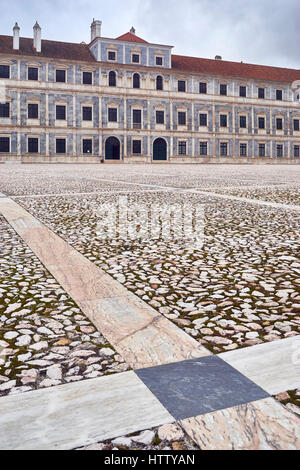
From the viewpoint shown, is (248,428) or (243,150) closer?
(248,428)

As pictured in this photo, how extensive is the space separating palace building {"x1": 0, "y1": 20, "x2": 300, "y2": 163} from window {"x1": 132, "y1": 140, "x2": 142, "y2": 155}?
0.10m

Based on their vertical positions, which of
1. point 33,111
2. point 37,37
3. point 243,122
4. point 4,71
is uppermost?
point 37,37

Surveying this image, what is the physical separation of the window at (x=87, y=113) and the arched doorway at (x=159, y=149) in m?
6.94

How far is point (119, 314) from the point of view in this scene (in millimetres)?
2375

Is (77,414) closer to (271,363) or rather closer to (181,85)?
(271,363)

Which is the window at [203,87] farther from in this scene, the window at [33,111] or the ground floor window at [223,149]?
the window at [33,111]

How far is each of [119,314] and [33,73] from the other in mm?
41764

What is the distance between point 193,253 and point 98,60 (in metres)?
42.0

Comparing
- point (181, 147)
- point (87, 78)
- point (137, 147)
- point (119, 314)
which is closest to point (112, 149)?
point (137, 147)

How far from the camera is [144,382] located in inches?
64.5

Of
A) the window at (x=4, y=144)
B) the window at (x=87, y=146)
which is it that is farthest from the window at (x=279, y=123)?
the window at (x=4, y=144)

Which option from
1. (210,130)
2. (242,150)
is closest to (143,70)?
(210,130)

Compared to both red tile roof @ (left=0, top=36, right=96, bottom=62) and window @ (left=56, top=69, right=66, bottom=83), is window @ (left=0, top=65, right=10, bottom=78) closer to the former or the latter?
red tile roof @ (left=0, top=36, right=96, bottom=62)

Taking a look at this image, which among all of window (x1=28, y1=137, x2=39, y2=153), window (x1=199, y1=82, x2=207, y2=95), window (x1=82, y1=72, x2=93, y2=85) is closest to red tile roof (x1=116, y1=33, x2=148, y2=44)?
window (x1=82, y1=72, x2=93, y2=85)
